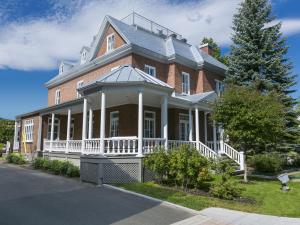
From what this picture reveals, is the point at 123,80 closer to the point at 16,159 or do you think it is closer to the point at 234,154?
the point at 234,154

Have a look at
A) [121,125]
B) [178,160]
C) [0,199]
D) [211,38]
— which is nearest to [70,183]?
[0,199]

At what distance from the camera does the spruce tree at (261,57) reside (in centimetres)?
2203

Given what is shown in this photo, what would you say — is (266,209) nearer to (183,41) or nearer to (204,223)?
(204,223)

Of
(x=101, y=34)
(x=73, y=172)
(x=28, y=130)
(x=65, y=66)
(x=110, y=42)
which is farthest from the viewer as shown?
(x=65, y=66)

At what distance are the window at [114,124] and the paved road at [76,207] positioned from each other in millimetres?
7662

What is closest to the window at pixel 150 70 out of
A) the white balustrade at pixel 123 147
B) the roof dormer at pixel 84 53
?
the white balustrade at pixel 123 147

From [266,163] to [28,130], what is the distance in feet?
70.2

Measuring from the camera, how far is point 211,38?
39.1 metres

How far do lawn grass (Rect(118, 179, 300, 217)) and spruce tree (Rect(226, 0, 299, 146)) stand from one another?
11002 mm

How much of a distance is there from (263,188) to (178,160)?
423 cm

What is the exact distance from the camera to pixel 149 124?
19406mm

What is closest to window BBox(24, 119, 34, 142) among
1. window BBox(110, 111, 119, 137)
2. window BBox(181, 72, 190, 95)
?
window BBox(110, 111, 119, 137)

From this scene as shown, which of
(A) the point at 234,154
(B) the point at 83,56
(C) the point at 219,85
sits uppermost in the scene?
(B) the point at 83,56

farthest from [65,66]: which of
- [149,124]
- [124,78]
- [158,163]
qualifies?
[158,163]
